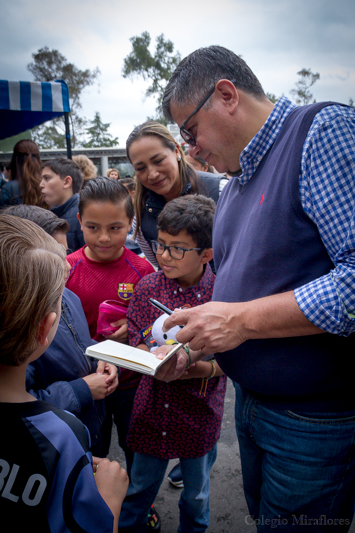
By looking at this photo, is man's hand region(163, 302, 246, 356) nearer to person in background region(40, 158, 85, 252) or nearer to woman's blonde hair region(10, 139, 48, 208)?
person in background region(40, 158, 85, 252)

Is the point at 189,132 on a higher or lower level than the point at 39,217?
higher

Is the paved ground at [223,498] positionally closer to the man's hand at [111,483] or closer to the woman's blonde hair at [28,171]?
the man's hand at [111,483]

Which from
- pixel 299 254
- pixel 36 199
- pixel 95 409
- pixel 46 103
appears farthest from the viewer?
pixel 46 103

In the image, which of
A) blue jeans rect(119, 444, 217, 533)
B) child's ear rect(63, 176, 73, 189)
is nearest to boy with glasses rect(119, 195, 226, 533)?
blue jeans rect(119, 444, 217, 533)

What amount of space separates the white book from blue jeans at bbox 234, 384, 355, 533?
1.48ft

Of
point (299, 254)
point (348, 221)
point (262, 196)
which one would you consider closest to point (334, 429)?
point (299, 254)

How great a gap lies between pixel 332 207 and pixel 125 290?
1384mm

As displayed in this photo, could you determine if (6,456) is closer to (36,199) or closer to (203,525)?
(203,525)

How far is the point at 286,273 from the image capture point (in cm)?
108

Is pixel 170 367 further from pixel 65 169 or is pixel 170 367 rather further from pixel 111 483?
pixel 65 169

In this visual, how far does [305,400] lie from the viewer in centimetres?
113

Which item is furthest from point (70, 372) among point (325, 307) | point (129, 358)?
point (325, 307)

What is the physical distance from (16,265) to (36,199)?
3282mm

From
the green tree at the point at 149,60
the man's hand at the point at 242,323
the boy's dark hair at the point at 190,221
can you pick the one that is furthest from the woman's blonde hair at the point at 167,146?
the green tree at the point at 149,60
